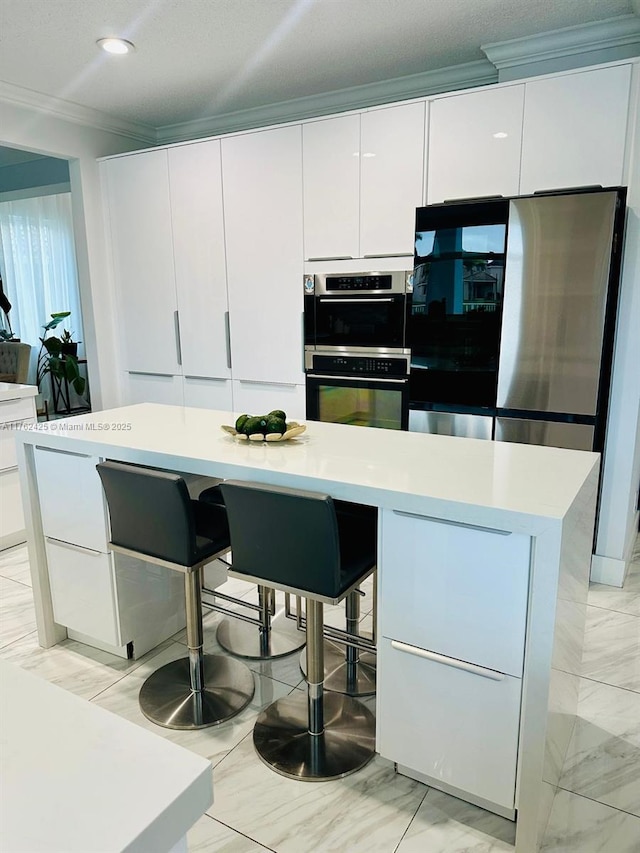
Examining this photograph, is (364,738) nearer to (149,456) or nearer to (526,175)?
(149,456)

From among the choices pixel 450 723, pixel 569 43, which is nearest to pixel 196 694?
pixel 450 723

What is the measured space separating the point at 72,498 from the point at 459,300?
1977 mm

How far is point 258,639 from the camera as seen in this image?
97.4 inches

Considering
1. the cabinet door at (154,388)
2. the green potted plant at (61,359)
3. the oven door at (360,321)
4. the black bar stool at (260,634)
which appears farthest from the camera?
the green potted plant at (61,359)

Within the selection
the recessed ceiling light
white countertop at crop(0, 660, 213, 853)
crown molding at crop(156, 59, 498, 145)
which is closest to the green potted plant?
crown molding at crop(156, 59, 498, 145)

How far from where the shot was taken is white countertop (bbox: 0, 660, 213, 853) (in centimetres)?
53

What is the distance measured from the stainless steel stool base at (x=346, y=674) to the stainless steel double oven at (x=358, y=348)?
1.37 metres

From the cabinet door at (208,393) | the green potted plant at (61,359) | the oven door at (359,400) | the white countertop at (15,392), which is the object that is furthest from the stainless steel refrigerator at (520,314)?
the green potted plant at (61,359)

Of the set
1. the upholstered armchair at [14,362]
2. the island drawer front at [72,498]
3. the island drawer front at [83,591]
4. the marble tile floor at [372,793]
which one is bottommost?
the marble tile floor at [372,793]

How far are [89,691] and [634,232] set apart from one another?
9.71 ft

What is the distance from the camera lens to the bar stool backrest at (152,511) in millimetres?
1741

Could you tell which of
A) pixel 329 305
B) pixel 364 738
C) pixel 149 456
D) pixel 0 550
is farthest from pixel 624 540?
pixel 0 550

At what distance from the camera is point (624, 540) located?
2961 mm

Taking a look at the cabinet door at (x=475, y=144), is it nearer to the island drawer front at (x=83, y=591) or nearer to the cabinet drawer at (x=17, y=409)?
the island drawer front at (x=83, y=591)
